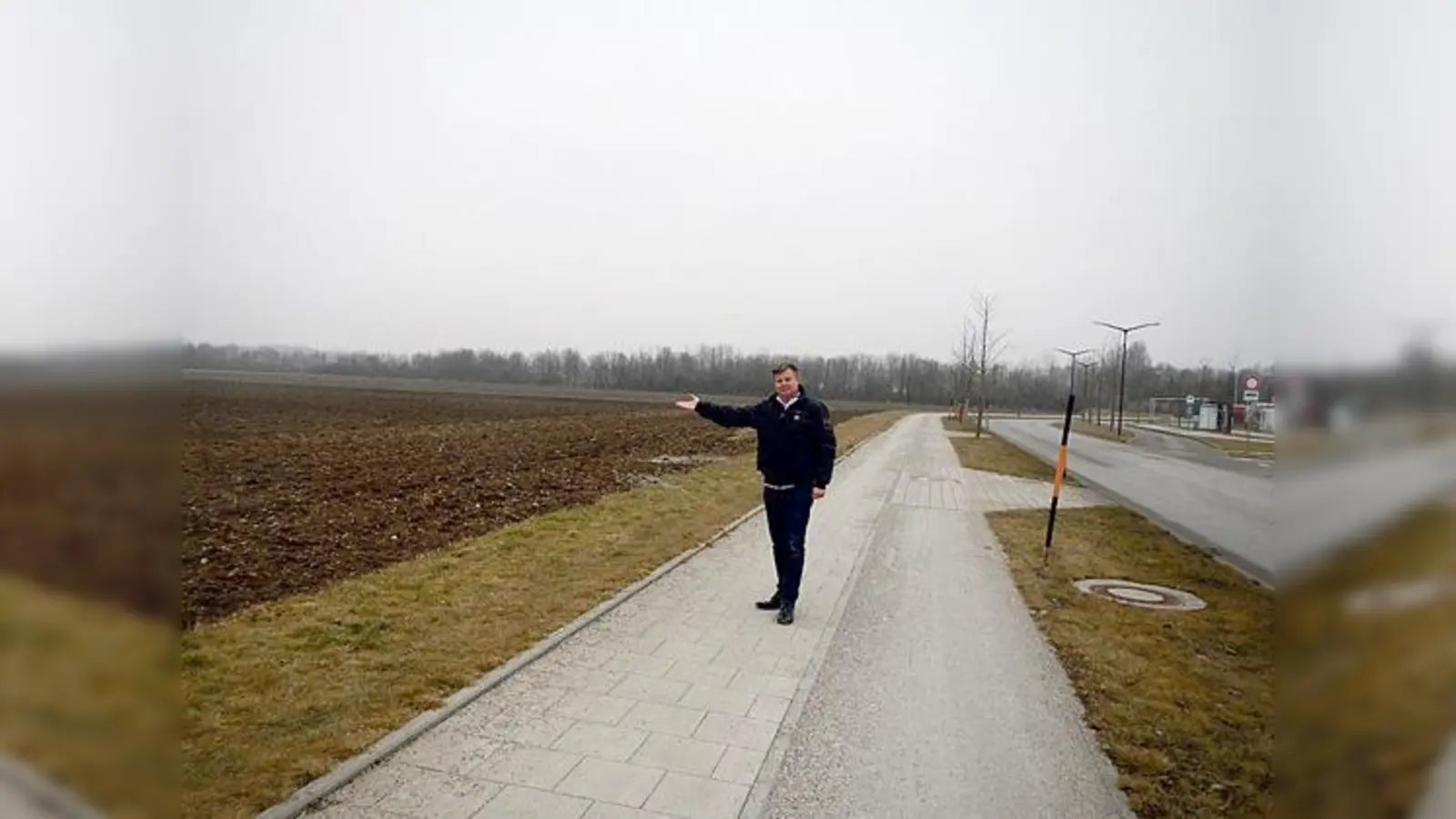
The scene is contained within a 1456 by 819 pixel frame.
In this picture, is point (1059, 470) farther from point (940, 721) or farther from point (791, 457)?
point (940, 721)

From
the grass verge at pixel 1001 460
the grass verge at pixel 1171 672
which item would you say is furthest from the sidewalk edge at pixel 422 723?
the grass verge at pixel 1001 460

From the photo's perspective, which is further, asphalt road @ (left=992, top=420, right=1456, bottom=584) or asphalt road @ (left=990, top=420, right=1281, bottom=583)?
asphalt road @ (left=990, top=420, right=1281, bottom=583)

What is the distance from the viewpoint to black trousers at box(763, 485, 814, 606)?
669 cm

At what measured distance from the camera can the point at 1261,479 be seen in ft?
3.73

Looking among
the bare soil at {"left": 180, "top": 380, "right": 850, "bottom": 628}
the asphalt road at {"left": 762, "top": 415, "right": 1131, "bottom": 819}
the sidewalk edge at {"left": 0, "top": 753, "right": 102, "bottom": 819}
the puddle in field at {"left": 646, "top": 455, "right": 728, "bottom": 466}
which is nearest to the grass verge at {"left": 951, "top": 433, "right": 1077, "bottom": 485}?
the puddle in field at {"left": 646, "top": 455, "right": 728, "bottom": 466}

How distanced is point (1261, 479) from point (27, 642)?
1.48 m

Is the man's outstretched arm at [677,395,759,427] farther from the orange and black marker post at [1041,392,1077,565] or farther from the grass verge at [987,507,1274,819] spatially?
the orange and black marker post at [1041,392,1077,565]

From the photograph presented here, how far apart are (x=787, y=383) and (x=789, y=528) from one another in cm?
A: 115

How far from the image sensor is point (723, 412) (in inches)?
278

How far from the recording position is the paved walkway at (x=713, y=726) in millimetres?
3852

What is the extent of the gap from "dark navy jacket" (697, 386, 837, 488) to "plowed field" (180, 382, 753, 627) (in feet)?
10.7

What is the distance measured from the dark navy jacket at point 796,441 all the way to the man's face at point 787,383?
0.08 meters

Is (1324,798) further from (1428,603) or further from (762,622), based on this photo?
(762,622)

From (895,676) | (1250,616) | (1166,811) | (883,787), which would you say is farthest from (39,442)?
(895,676)
